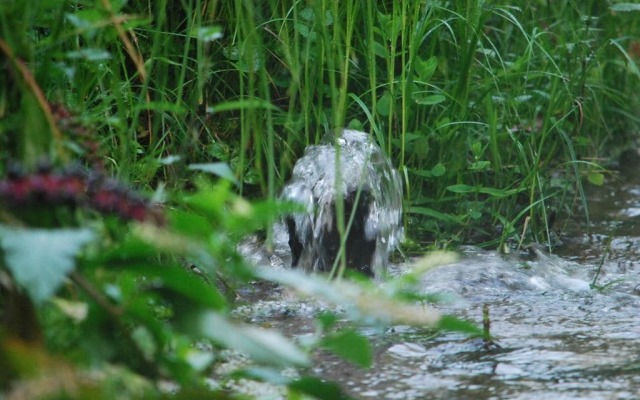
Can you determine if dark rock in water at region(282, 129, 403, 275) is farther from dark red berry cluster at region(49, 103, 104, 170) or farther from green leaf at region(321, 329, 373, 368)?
green leaf at region(321, 329, 373, 368)

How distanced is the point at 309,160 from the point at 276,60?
→ 0.49m

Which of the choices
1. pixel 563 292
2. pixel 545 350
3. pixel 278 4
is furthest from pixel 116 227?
pixel 278 4

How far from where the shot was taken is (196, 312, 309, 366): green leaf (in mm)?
1241

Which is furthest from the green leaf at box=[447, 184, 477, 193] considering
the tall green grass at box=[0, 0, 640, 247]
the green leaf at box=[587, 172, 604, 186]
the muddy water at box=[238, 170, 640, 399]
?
the green leaf at box=[587, 172, 604, 186]

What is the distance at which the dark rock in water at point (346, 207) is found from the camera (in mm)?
2879

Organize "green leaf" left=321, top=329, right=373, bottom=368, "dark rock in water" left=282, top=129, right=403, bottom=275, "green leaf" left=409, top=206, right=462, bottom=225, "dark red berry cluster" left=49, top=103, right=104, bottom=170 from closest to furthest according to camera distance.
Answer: "green leaf" left=321, top=329, right=373, bottom=368
"dark red berry cluster" left=49, top=103, right=104, bottom=170
"dark rock in water" left=282, top=129, right=403, bottom=275
"green leaf" left=409, top=206, right=462, bottom=225

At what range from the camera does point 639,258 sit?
3049 mm

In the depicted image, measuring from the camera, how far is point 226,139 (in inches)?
129

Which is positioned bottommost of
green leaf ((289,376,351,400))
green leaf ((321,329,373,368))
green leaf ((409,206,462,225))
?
green leaf ((409,206,462,225))

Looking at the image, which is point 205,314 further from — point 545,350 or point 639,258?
point 639,258

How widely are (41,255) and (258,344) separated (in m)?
0.27

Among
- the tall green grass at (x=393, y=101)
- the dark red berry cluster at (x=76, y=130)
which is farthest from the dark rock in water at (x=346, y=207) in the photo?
the dark red berry cluster at (x=76, y=130)

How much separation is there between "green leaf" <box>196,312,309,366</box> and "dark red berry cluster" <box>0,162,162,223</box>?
0.15 meters

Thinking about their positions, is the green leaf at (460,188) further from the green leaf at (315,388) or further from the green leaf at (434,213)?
the green leaf at (315,388)
